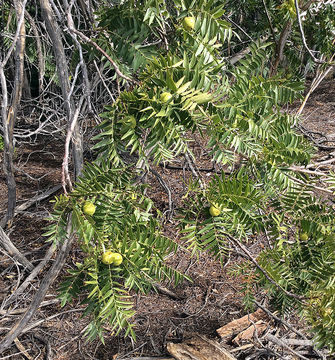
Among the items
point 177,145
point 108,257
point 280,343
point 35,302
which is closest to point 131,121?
point 177,145

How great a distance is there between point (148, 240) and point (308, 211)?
0.57 m

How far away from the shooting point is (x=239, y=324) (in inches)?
82.4

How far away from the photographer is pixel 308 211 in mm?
1345

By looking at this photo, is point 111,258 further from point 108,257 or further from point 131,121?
point 131,121

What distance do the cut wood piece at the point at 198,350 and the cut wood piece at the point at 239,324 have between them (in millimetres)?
142

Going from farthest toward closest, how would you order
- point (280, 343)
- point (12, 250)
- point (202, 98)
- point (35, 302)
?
point (12, 250) < point (280, 343) < point (35, 302) < point (202, 98)

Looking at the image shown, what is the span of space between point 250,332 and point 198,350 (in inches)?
13.1

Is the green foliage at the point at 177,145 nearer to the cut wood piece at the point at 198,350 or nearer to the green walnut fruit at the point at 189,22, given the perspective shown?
the green walnut fruit at the point at 189,22

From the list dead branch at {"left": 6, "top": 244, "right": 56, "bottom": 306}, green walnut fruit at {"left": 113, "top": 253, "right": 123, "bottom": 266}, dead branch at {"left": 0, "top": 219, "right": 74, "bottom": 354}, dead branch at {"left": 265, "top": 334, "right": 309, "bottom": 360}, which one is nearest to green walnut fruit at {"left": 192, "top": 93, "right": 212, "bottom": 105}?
green walnut fruit at {"left": 113, "top": 253, "right": 123, "bottom": 266}

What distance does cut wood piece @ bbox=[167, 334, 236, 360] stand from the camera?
1.82 m

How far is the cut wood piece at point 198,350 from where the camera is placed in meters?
1.82

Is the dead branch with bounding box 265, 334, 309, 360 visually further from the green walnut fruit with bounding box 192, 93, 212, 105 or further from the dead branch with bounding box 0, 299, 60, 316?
the green walnut fruit with bounding box 192, 93, 212, 105

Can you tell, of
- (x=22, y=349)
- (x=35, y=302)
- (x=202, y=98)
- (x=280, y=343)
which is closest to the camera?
(x=202, y=98)

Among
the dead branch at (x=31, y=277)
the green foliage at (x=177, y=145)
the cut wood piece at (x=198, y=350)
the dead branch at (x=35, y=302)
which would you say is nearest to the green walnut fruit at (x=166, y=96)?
the green foliage at (x=177, y=145)
